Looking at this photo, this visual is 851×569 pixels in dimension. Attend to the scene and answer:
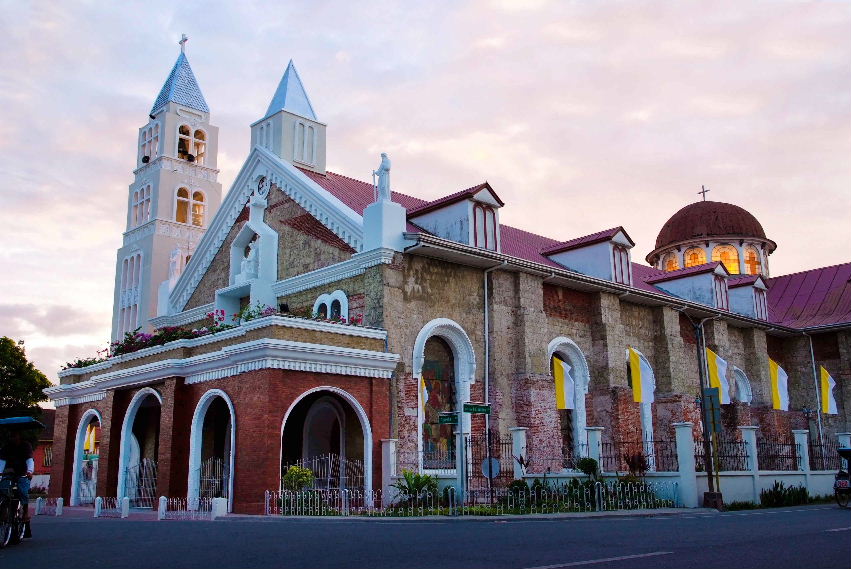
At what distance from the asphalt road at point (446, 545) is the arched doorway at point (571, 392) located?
11711mm

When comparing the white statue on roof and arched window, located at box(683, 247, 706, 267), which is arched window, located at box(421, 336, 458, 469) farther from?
arched window, located at box(683, 247, 706, 267)

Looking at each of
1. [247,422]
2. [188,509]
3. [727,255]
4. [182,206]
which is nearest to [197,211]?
[182,206]

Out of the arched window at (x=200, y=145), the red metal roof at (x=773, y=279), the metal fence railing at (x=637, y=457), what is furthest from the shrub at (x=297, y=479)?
the arched window at (x=200, y=145)

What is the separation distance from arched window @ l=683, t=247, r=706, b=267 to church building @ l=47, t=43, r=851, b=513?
8.42 meters

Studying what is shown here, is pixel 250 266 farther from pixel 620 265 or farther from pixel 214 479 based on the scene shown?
pixel 620 265

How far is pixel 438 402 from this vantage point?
23.7 metres

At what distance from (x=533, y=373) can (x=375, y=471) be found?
6.63 metres

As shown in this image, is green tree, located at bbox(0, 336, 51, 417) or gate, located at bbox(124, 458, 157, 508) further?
green tree, located at bbox(0, 336, 51, 417)

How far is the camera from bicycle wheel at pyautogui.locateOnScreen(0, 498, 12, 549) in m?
11.1

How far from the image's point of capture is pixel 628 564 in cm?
802

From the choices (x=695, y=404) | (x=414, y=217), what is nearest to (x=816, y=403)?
(x=695, y=404)

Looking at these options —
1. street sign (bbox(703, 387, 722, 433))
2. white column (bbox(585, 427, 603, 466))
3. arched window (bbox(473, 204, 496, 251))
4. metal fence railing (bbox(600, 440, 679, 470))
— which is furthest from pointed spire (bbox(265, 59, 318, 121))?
street sign (bbox(703, 387, 722, 433))

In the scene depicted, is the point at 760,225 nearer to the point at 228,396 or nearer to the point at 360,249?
the point at 360,249

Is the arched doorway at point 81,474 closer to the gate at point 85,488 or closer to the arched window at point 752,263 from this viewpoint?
the gate at point 85,488
